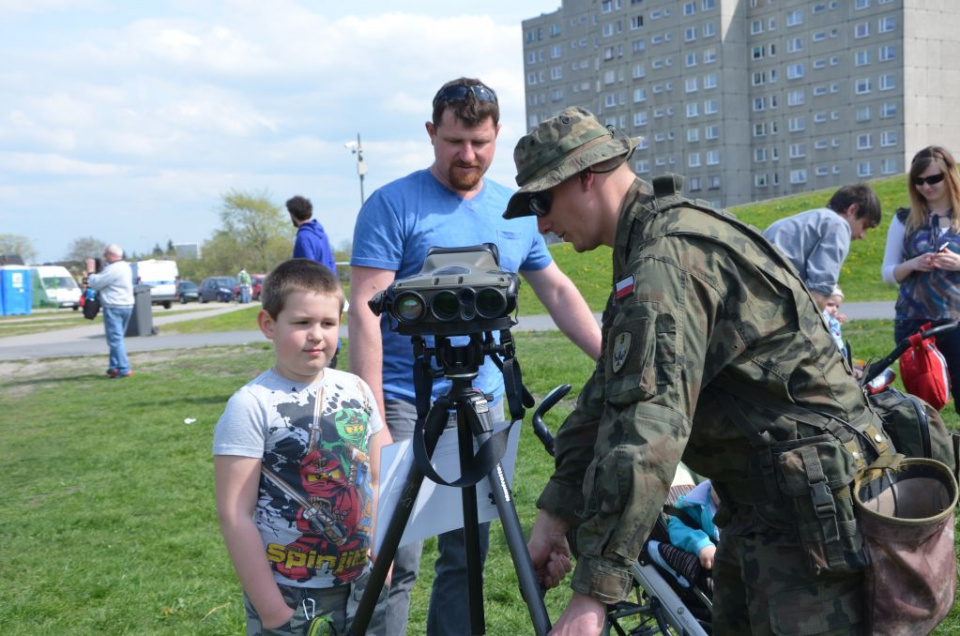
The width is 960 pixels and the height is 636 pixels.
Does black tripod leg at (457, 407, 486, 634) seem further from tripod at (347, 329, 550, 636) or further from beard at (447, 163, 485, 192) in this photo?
beard at (447, 163, 485, 192)

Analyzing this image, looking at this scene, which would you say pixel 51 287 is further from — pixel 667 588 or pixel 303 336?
pixel 667 588

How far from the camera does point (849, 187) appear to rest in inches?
226

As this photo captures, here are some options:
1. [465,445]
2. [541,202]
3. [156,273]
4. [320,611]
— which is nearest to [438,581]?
[320,611]

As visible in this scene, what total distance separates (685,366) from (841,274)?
Result: 68.8 ft

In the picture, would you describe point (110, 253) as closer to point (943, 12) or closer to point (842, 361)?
point (842, 361)

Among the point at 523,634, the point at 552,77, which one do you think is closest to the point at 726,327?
the point at 523,634

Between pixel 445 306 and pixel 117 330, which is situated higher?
pixel 445 306

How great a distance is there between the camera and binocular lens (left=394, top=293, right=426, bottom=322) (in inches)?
81.8

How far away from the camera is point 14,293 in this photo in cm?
4494

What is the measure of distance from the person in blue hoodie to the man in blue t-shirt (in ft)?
15.5

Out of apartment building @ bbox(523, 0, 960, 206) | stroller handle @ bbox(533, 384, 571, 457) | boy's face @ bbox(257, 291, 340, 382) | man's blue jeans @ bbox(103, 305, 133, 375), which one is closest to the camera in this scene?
boy's face @ bbox(257, 291, 340, 382)

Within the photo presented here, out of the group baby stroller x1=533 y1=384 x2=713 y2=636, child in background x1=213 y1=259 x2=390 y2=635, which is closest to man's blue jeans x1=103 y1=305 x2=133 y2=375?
child in background x1=213 y1=259 x2=390 y2=635

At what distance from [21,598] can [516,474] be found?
319 centimetres

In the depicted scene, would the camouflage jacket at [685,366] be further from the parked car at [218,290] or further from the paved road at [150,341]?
the parked car at [218,290]
